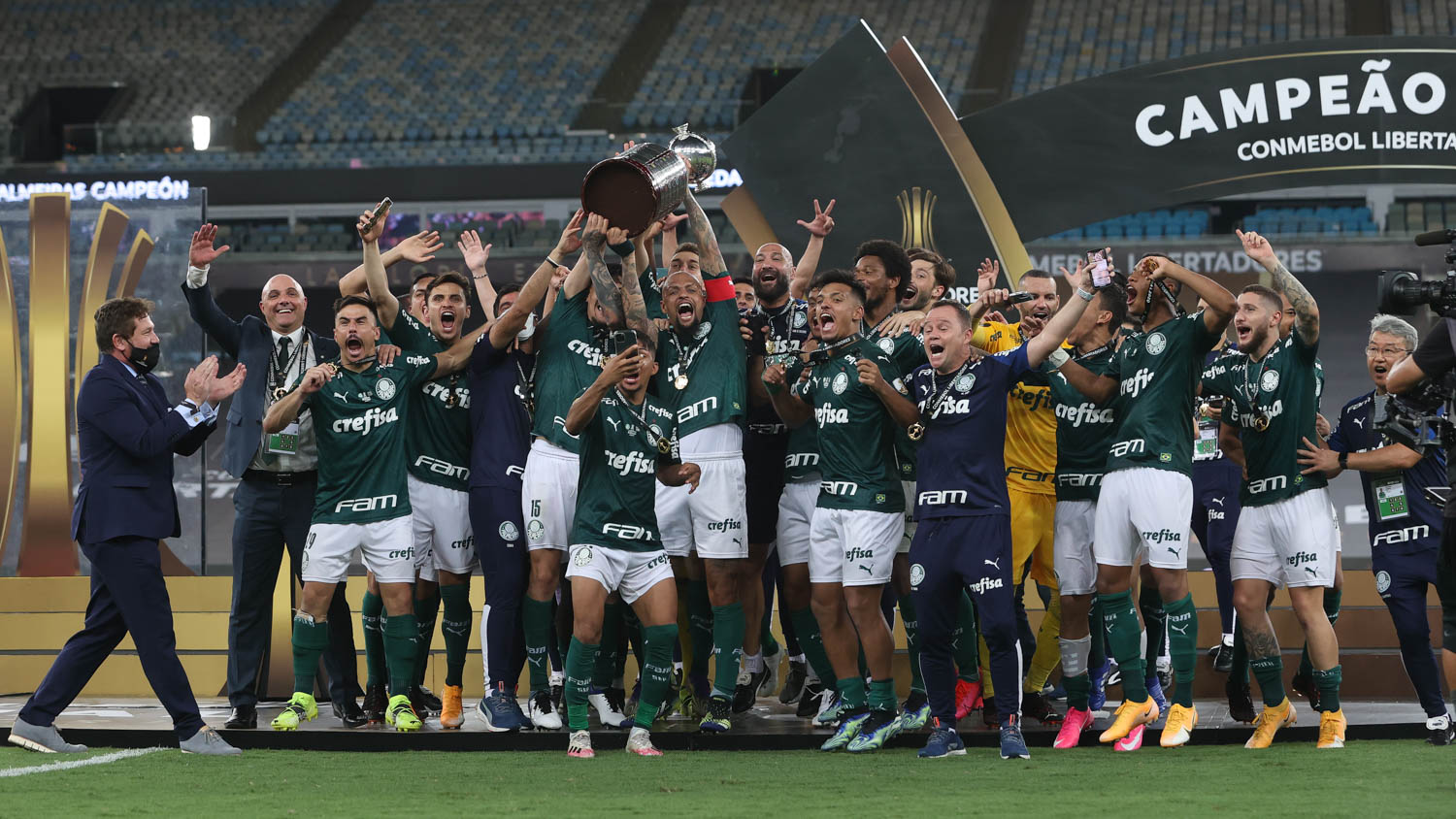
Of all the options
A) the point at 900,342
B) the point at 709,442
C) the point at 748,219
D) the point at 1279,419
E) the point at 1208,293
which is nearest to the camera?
the point at 1208,293

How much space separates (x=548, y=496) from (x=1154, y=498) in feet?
8.62

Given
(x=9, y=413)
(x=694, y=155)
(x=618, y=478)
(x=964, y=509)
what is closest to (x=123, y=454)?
(x=618, y=478)

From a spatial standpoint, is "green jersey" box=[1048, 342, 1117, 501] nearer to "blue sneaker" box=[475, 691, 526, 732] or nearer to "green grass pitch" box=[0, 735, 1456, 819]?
"green grass pitch" box=[0, 735, 1456, 819]

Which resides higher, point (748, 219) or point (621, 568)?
point (748, 219)

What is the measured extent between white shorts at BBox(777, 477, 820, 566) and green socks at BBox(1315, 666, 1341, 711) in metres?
2.28

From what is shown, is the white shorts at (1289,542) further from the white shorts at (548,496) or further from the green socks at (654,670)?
the white shorts at (548,496)

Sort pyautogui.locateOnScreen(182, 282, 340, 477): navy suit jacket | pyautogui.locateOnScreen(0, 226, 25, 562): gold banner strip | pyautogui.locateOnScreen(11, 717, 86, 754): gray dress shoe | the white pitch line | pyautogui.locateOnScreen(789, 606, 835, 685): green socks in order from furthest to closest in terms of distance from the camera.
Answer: pyautogui.locateOnScreen(0, 226, 25, 562): gold banner strip → pyautogui.locateOnScreen(182, 282, 340, 477): navy suit jacket → pyautogui.locateOnScreen(789, 606, 835, 685): green socks → pyautogui.locateOnScreen(11, 717, 86, 754): gray dress shoe → the white pitch line

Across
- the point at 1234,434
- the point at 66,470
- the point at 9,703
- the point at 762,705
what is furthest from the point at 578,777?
the point at 66,470

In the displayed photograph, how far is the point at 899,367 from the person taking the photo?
6.66 meters

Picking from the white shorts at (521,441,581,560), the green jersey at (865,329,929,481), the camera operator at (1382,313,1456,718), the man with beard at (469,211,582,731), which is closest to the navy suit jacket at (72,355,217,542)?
the man with beard at (469,211,582,731)

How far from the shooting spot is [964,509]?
6.24 meters

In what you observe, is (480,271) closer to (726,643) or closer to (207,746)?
(726,643)

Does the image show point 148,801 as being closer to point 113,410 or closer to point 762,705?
point 113,410

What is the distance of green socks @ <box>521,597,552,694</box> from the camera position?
6.80 meters
